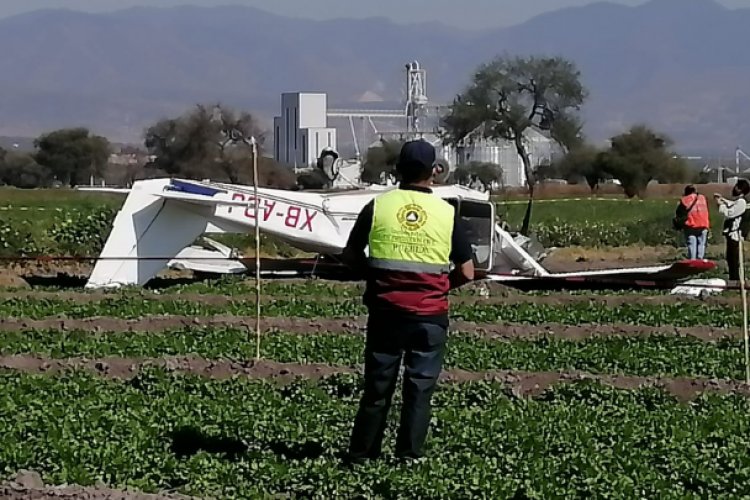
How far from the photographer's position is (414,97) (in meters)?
83.2

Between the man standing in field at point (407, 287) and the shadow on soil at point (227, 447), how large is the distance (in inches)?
28.3

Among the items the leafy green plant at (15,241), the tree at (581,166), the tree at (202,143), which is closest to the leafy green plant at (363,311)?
the leafy green plant at (15,241)

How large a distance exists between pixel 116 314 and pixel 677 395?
934 centimetres

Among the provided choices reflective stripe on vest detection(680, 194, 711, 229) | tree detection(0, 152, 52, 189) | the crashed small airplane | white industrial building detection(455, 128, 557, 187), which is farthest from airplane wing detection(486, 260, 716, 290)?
white industrial building detection(455, 128, 557, 187)

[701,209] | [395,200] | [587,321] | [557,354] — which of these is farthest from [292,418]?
[701,209]

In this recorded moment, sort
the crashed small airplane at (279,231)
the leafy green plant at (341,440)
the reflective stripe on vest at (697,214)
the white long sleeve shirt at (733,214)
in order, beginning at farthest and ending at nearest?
the reflective stripe on vest at (697,214), the crashed small airplane at (279,231), the white long sleeve shirt at (733,214), the leafy green plant at (341,440)

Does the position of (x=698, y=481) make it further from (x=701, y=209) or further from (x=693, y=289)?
(x=701, y=209)

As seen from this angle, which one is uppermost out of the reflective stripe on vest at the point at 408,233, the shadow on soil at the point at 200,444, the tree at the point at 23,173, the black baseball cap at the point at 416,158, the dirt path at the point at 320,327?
the tree at the point at 23,173

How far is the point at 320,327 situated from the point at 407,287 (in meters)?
8.90

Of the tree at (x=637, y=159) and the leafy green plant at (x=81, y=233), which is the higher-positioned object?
the tree at (x=637, y=159)

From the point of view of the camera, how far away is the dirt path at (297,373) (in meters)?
13.0

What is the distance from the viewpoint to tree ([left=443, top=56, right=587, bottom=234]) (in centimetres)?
8969

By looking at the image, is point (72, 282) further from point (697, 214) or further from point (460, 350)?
point (460, 350)

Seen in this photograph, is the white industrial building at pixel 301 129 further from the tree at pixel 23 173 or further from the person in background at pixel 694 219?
the person in background at pixel 694 219
